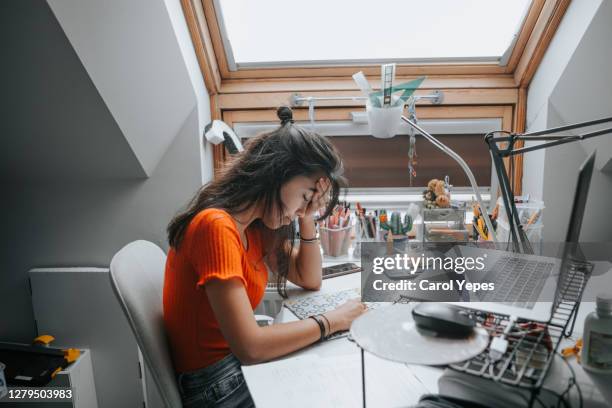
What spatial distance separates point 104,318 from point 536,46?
1742 mm

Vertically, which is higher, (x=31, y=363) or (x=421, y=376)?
(x=421, y=376)

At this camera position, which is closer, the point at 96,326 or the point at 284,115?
the point at 284,115

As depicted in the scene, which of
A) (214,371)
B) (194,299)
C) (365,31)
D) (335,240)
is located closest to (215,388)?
(214,371)

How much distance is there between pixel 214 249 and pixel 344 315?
1.02 feet

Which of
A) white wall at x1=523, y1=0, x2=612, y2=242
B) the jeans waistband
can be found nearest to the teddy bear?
white wall at x1=523, y1=0, x2=612, y2=242

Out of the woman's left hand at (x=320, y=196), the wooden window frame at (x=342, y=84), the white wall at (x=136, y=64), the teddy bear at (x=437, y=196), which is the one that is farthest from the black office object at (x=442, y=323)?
the wooden window frame at (x=342, y=84)

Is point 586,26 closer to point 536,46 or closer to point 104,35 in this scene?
point 536,46

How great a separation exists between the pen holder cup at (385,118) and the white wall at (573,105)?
0.52 m

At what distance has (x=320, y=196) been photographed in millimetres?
1044

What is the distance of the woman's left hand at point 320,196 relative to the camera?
1.01 m

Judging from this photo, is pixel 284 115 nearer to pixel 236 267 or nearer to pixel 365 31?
pixel 236 267

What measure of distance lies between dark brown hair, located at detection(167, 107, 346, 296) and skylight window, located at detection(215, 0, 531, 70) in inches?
26.6

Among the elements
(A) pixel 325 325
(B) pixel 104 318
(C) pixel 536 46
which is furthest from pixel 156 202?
(C) pixel 536 46

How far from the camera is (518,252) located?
1.02 metres
